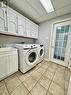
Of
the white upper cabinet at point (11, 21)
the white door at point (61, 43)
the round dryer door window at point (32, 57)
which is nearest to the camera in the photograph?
the white upper cabinet at point (11, 21)

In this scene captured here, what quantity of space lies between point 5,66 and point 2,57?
26cm

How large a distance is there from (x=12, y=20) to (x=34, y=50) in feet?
4.01

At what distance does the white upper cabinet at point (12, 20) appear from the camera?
1434 millimetres

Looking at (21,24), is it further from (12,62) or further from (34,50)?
(12,62)

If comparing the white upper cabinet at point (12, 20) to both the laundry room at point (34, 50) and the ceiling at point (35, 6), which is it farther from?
the ceiling at point (35, 6)

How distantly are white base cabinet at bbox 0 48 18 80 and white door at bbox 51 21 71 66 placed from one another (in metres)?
1.86

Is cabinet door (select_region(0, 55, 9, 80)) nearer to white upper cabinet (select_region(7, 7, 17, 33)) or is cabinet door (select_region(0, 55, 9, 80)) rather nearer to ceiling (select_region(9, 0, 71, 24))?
white upper cabinet (select_region(7, 7, 17, 33))

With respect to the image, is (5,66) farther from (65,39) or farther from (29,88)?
(65,39)

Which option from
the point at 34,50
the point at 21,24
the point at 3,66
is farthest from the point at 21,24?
A: the point at 3,66

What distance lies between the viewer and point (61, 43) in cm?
219

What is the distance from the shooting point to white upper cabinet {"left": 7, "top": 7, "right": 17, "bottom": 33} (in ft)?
4.70

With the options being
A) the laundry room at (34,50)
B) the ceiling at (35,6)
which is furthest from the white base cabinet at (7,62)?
the ceiling at (35,6)

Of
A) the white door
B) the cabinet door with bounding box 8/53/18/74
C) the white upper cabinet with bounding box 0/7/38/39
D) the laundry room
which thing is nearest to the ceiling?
the laundry room

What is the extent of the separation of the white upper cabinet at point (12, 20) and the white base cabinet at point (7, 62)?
0.71 metres
